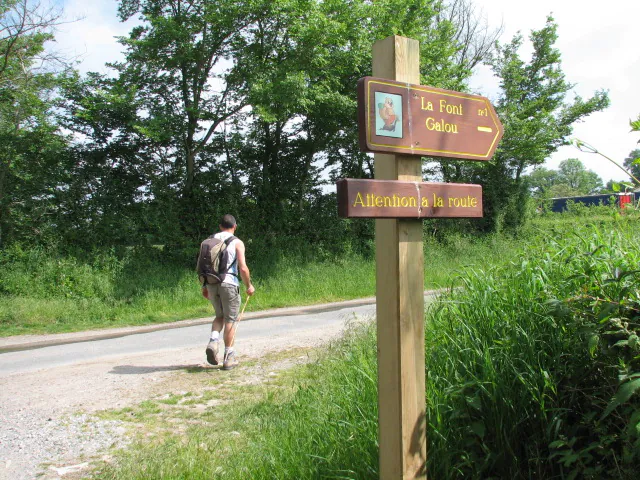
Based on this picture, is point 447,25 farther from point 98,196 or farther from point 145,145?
point 98,196

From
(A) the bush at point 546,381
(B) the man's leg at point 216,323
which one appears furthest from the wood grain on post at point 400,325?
(B) the man's leg at point 216,323

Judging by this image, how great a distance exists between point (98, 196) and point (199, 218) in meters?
2.77

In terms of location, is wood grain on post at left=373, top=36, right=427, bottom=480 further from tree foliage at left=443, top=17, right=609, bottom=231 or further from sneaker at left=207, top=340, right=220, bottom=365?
tree foliage at left=443, top=17, right=609, bottom=231

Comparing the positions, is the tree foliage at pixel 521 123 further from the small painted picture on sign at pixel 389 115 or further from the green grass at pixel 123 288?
the small painted picture on sign at pixel 389 115

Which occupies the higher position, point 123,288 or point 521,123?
point 521,123

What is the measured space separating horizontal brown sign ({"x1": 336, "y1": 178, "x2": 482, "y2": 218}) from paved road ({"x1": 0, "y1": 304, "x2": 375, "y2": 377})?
457 centimetres

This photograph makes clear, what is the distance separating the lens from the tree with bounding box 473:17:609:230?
21375 mm

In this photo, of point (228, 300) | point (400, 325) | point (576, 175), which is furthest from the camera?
point (576, 175)

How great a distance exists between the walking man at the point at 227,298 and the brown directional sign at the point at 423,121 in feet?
13.8

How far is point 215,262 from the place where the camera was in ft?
22.5

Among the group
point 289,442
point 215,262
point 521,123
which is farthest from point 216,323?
point 521,123

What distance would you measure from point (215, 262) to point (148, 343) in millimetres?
2598

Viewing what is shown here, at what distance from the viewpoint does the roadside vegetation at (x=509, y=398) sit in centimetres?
286

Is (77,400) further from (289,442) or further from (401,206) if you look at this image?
(401,206)
